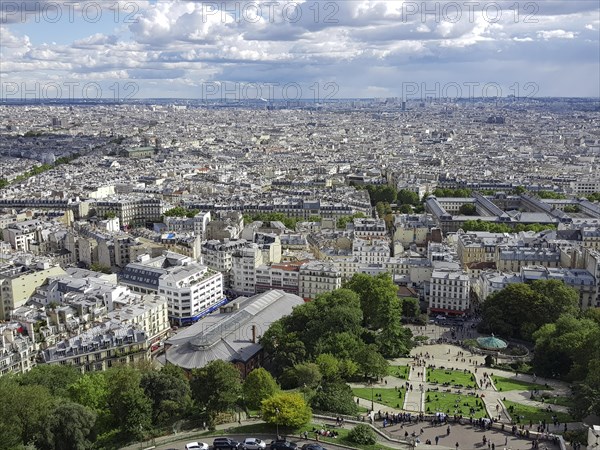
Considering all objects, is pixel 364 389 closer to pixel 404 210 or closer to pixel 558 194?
pixel 404 210

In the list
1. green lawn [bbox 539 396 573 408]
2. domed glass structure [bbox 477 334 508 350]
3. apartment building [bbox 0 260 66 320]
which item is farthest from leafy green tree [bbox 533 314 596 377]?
apartment building [bbox 0 260 66 320]

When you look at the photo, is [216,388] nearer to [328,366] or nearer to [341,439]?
[341,439]

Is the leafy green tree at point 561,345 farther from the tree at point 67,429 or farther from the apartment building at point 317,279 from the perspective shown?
the tree at point 67,429

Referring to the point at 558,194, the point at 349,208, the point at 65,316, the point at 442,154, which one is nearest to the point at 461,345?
the point at 65,316

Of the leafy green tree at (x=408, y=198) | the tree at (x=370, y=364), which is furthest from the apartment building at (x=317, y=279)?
the leafy green tree at (x=408, y=198)

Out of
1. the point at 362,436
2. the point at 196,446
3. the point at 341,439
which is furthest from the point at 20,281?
the point at 362,436

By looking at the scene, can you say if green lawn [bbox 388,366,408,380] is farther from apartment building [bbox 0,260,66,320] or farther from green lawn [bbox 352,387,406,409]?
apartment building [bbox 0,260,66,320]
